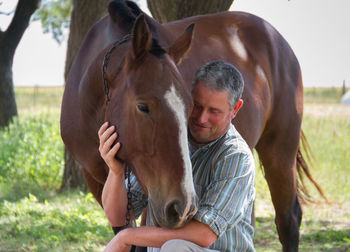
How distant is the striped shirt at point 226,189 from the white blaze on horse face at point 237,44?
1.62 meters

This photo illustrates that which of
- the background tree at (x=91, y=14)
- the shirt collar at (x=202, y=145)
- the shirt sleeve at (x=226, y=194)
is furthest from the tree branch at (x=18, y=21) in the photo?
the shirt sleeve at (x=226, y=194)

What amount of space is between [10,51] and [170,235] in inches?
362

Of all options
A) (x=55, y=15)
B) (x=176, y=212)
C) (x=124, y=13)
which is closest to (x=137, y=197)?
(x=176, y=212)

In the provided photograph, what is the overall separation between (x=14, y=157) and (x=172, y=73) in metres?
6.12

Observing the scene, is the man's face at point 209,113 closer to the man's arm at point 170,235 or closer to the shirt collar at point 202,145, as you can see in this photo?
the shirt collar at point 202,145

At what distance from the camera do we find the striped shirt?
1.97 m

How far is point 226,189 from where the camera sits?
1990mm

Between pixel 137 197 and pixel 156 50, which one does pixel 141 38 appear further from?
pixel 137 197

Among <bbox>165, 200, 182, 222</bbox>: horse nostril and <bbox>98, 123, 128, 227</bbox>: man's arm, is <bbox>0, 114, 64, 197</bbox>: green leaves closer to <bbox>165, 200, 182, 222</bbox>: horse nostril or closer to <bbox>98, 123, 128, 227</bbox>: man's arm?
<bbox>98, 123, 128, 227</bbox>: man's arm

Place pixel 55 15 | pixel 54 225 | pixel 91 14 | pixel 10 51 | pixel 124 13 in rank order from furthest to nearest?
pixel 55 15, pixel 10 51, pixel 91 14, pixel 54 225, pixel 124 13

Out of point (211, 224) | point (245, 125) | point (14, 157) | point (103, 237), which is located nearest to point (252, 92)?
point (245, 125)

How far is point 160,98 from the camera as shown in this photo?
2.02m

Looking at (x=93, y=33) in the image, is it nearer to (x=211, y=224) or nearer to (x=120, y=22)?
(x=120, y=22)

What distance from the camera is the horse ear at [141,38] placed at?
7.07ft
